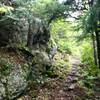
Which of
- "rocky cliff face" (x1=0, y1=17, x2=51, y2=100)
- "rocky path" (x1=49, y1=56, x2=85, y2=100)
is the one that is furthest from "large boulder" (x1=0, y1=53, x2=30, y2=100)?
"rocky path" (x1=49, y1=56, x2=85, y2=100)

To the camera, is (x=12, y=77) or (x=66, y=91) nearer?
(x=12, y=77)

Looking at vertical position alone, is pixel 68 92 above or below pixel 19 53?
below

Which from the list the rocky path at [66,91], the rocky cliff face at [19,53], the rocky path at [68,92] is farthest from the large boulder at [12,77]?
the rocky path at [68,92]

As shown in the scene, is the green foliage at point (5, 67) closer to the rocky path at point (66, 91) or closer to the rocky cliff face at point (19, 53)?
the rocky cliff face at point (19, 53)

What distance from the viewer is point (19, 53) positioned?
9516 millimetres

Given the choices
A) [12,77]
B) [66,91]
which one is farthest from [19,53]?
[66,91]

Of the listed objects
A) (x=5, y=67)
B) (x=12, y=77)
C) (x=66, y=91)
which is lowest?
(x=66, y=91)

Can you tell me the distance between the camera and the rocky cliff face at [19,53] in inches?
307

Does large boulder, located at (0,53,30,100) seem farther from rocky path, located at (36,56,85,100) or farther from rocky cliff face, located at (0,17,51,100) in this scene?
rocky path, located at (36,56,85,100)

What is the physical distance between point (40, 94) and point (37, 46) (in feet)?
10.1

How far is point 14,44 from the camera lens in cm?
947

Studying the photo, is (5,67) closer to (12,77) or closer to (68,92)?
(12,77)

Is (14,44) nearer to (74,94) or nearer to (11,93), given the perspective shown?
(11,93)

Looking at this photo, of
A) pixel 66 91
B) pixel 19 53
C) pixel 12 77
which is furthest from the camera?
pixel 66 91
